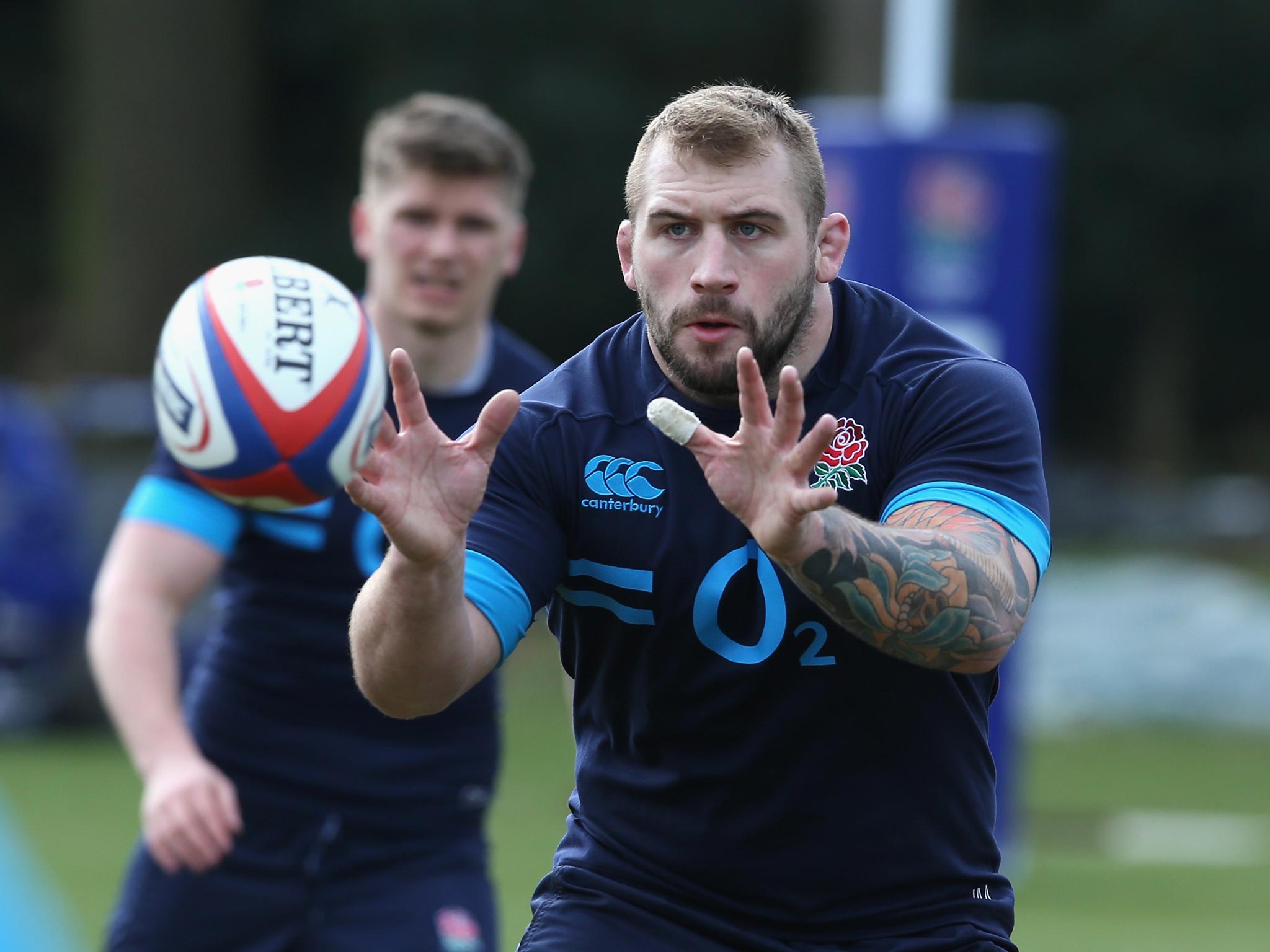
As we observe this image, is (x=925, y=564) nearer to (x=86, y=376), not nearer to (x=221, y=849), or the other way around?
(x=221, y=849)

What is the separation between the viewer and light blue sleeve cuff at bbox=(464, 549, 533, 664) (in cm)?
361

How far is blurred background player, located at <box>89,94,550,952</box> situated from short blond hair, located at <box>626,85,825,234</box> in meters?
1.44

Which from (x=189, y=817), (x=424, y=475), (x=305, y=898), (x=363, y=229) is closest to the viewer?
(x=424, y=475)

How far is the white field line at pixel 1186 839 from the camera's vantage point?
10954 mm

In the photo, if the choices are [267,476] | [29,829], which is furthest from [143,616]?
[29,829]

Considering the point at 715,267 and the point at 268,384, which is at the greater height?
the point at 715,267

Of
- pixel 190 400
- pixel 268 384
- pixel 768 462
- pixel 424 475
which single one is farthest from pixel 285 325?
pixel 768 462

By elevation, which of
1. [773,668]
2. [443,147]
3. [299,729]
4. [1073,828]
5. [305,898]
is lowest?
[1073,828]

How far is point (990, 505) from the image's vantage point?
351cm

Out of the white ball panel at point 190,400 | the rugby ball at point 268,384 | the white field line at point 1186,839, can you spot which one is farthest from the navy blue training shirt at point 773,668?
the white field line at point 1186,839

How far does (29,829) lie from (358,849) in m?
6.69

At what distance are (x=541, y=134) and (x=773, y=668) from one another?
2101 cm

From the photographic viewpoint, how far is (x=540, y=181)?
80.5 feet

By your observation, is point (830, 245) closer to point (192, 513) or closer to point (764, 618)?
point (764, 618)
